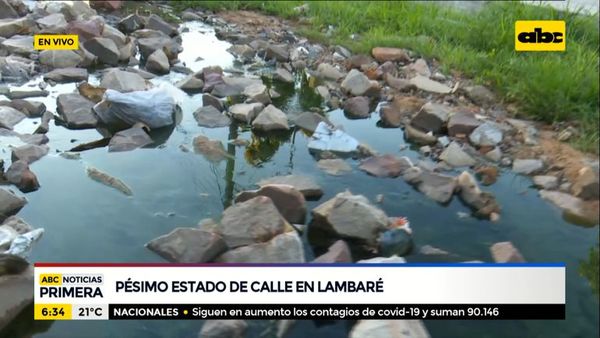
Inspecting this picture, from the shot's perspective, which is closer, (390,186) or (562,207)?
(562,207)

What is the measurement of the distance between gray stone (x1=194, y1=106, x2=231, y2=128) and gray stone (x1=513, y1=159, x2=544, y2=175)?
4.75 ft

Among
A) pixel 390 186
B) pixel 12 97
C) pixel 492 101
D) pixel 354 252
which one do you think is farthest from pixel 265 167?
pixel 12 97

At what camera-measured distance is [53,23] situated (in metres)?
4.29

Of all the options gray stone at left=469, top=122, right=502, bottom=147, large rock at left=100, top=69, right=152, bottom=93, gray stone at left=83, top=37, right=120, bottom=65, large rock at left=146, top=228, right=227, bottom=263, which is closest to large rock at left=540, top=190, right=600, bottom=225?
gray stone at left=469, top=122, right=502, bottom=147

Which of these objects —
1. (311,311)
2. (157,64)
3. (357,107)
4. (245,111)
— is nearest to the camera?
(311,311)

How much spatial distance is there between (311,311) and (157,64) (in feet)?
8.80

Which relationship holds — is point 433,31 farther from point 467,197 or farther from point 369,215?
point 369,215

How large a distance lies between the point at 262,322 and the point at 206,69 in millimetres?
2261

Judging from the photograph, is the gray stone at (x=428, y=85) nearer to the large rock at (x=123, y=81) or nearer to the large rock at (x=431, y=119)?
the large rock at (x=431, y=119)

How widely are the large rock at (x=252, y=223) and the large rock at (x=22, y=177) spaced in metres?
0.85

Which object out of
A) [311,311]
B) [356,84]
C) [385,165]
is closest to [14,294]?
[311,311]

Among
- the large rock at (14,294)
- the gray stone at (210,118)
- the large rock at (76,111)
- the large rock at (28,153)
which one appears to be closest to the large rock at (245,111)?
the gray stone at (210,118)

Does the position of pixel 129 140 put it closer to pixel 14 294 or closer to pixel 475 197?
pixel 14 294

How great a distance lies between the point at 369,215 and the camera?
6.58 ft
